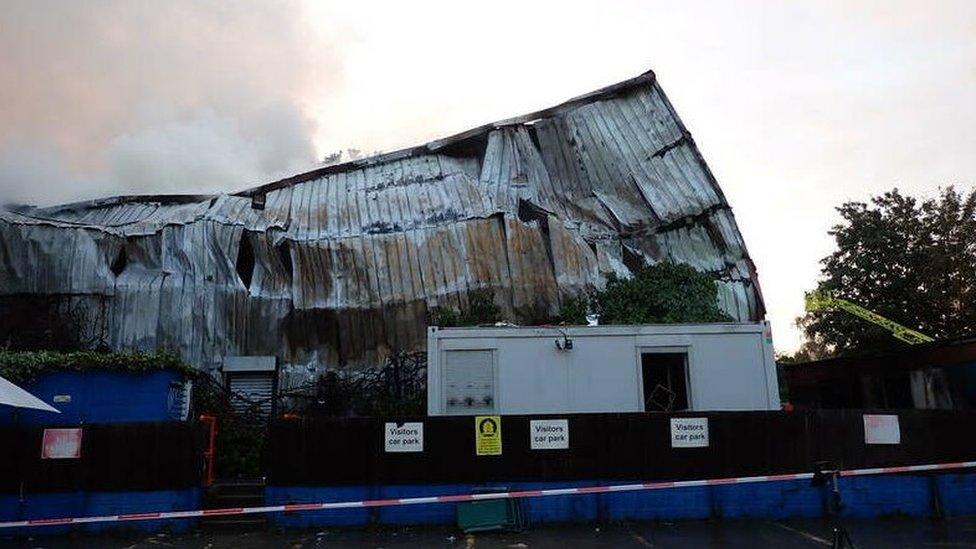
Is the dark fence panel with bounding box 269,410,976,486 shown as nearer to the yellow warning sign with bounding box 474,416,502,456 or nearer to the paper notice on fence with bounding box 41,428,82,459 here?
the yellow warning sign with bounding box 474,416,502,456

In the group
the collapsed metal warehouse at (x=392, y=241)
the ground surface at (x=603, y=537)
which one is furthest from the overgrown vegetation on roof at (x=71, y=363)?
the collapsed metal warehouse at (x=392, y=241)

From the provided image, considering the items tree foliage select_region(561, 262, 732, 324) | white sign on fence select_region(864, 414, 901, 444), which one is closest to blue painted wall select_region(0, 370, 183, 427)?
tree foliage select_region(561, 262, 732, 324)

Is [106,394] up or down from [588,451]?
up

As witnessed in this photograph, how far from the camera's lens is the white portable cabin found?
13086mm

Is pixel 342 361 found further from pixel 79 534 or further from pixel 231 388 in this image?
pixel 79 534

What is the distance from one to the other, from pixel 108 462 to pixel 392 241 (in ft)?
44.0

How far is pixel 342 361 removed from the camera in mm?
22219

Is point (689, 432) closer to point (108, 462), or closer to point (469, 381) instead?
point (469, 381)

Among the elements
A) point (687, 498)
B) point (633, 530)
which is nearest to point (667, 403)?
point (687, 498)

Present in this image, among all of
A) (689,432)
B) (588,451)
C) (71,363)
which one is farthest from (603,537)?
(71,363)

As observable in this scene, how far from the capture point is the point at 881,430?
11516mm

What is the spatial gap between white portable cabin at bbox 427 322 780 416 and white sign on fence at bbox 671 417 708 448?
72.3 inches

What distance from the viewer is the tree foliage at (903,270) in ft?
91.6

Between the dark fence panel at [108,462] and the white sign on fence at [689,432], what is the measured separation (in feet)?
24.9
